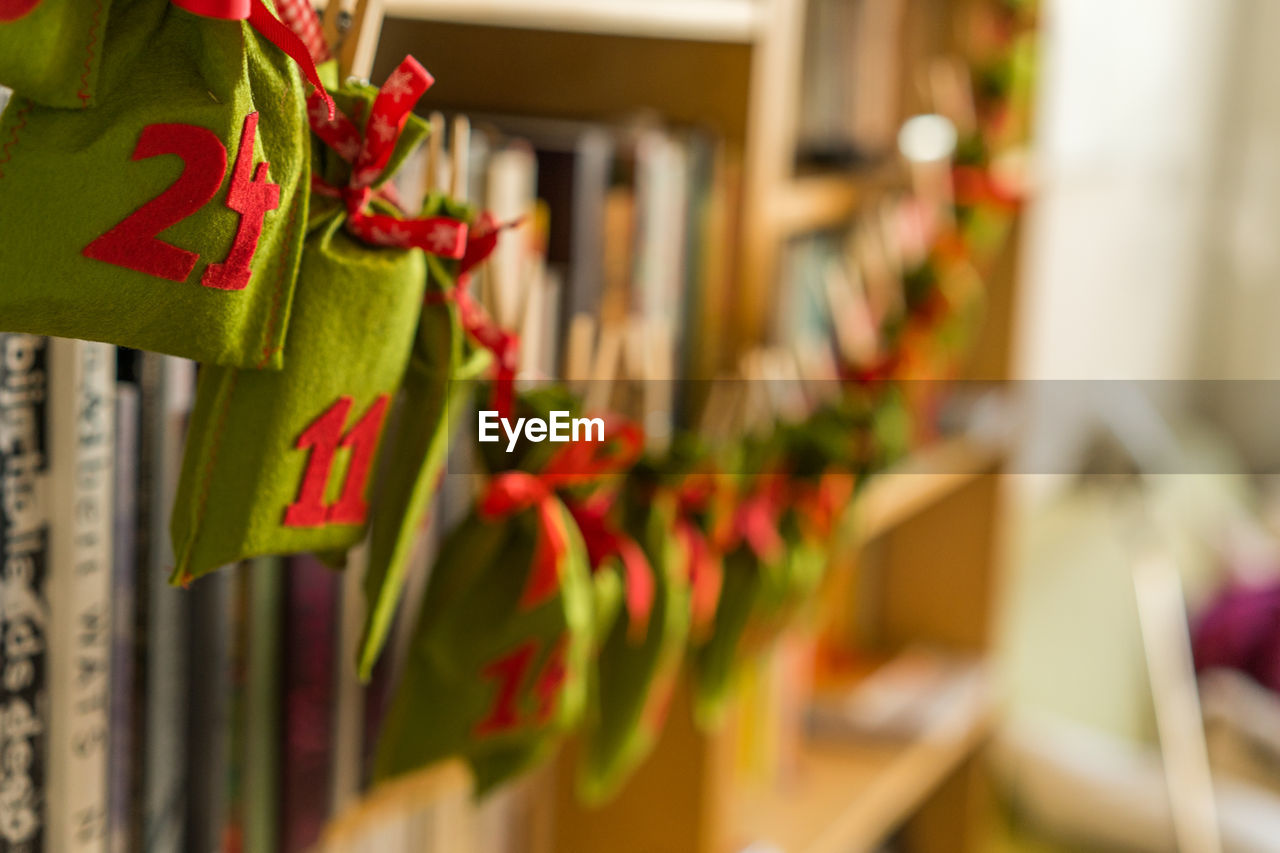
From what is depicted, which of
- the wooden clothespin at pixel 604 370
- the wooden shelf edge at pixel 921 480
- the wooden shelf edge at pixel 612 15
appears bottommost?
the wooden shelf edge at pixel 921 480

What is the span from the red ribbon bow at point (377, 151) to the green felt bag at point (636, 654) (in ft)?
1.01

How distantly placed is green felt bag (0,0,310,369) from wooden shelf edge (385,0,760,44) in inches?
7.9

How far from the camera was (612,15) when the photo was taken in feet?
2.20

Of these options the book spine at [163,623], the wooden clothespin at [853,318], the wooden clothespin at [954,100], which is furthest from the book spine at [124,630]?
the wooden clothespin at [954,100]

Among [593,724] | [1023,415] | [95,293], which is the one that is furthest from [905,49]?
[95,293]

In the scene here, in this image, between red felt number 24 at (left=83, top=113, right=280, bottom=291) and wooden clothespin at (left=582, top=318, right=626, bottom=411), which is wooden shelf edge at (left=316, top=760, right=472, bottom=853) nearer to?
wooden clothespin at (left=582, top=318, right=626, bottom=411)

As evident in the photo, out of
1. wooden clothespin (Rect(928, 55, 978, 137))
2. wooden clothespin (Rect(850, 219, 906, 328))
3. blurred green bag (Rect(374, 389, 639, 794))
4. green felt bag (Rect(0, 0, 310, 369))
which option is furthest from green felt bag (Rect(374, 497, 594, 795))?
wooden clothespin (Rect(928, 55, 978, 137))

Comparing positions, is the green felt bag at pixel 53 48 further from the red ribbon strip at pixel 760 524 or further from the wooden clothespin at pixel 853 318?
the wooden clothespin at pixel 853 318

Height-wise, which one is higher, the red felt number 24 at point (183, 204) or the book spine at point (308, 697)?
the red felt number 24 at point (183, 204)

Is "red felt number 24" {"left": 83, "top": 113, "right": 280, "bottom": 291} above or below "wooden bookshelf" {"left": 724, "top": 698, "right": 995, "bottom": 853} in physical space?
above

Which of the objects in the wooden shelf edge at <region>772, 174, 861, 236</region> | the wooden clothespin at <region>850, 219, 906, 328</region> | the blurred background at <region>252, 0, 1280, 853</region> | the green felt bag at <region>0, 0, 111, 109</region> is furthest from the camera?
the wooden clothespin at <region>850, 219, 906, 328</region>

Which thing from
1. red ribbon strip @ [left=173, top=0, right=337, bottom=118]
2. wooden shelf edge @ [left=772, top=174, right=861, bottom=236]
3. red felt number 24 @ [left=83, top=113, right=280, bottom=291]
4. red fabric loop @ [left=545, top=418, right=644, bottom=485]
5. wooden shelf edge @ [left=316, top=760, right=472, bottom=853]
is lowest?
wooden shelf edge @ [left=316, top=760, right=472, bottom=853]

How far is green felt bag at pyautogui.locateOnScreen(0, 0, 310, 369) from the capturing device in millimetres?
325

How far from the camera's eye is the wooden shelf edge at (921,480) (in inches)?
44.9
